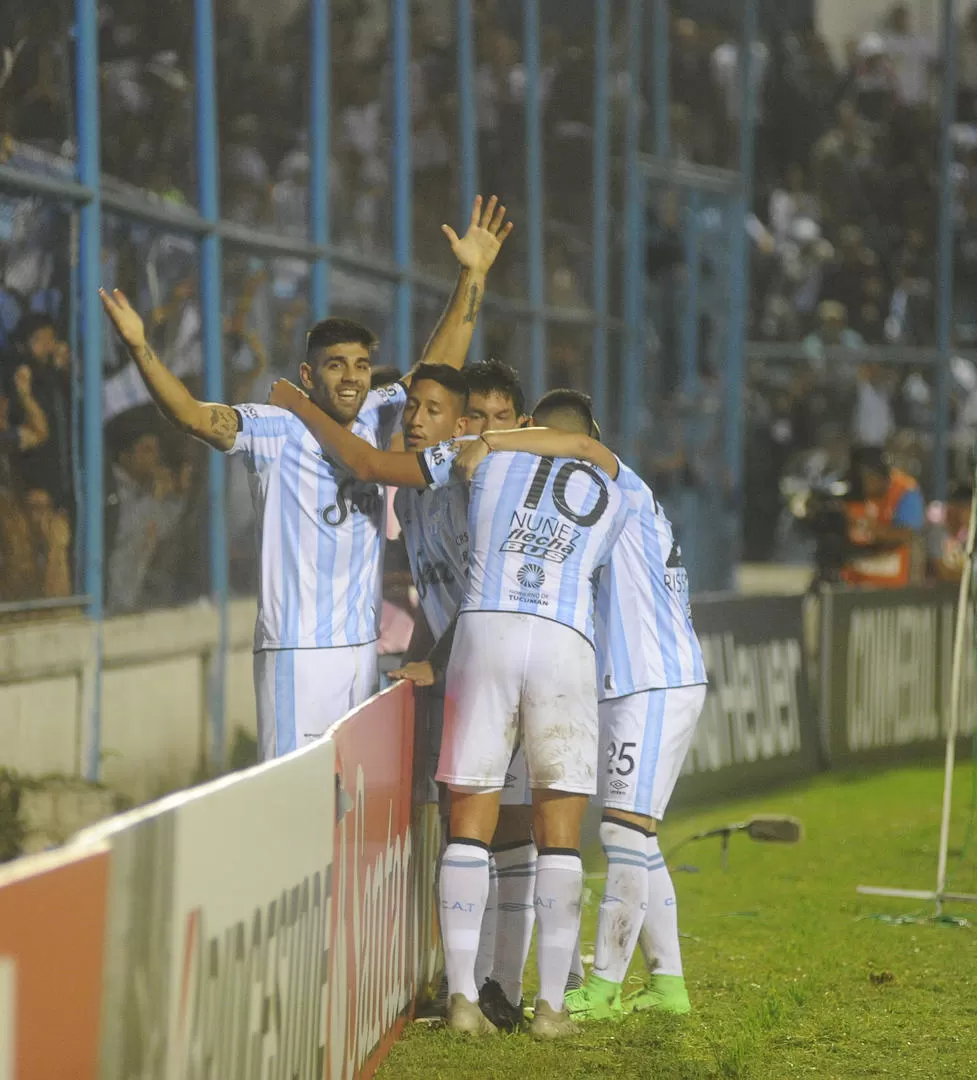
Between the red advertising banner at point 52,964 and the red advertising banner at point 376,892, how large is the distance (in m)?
1.52

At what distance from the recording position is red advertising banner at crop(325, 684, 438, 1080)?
4.13 m

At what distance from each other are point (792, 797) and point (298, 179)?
15.1ft

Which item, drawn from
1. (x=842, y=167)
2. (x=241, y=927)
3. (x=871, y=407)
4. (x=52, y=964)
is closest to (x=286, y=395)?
(x=241, y=927)

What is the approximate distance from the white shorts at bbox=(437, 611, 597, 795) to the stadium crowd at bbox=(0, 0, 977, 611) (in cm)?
316

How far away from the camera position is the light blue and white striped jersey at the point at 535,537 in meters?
5.19

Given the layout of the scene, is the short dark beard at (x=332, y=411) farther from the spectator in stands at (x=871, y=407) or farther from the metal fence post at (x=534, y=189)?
the spectator in stands at (x=871, y=407)

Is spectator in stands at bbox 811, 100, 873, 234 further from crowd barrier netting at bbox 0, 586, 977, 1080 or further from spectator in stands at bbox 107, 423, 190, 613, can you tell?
crowd barrier netting at bbox 0, 586, 977, 1080

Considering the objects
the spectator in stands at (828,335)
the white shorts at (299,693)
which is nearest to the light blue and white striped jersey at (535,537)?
the white shorts at (299,693)

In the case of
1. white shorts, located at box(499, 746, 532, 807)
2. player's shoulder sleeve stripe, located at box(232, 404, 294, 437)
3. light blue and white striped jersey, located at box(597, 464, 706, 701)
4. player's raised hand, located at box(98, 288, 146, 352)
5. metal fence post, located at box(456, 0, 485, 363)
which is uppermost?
metal fence post, located at box(456, 0, 485, 363)

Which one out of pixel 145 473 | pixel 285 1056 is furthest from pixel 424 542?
pixel 145 473

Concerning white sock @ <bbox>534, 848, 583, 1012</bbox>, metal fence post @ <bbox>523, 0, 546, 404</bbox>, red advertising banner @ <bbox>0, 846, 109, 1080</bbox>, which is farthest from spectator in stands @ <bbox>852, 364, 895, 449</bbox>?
red advertising banner @ <bbox>0, 846, 109, 1080</bbox>

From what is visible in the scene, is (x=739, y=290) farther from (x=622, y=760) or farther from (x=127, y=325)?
(x=127, y=325)

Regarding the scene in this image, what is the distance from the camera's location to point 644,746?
5508 mm

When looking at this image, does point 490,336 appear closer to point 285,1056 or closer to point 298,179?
point 298,179
